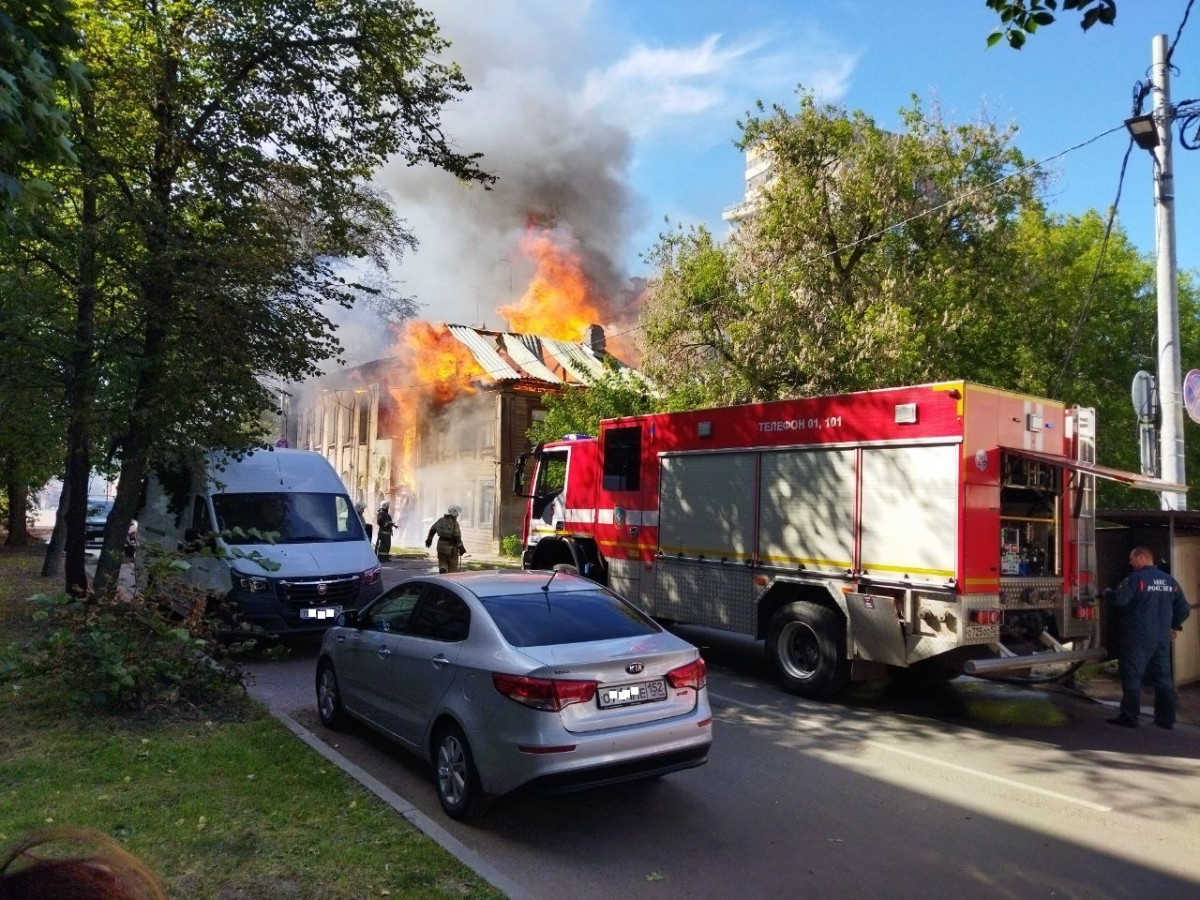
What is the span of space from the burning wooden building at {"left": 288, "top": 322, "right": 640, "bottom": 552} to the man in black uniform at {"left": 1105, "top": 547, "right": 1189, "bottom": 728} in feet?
66.3

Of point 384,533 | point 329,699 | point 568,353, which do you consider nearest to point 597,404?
point 384,533

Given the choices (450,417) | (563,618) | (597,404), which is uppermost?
(450,417)

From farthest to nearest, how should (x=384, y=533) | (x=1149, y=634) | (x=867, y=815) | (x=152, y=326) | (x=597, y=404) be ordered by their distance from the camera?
(x=384, y=533), (x=597, y=404), (x=152, y=326), (x=1149, y=634), (x=867, y=815)

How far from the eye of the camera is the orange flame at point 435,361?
3275 centimetres

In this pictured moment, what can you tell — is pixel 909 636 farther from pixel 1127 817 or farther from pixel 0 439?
pixel 0 439

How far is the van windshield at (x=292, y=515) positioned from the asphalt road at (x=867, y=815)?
3392 mm

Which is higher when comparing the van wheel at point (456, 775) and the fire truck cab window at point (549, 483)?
the fire truck cab window at point (549, 483)

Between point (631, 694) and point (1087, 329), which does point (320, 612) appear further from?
point (1087, 329)

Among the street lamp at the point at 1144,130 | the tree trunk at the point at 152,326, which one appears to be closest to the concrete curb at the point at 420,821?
the tree trunk at the point at 152,326

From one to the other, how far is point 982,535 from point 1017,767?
6.57 ft

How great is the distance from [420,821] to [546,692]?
109cm

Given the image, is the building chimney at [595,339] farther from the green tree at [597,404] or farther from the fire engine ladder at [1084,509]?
the fire engine ladder at [1084,509]

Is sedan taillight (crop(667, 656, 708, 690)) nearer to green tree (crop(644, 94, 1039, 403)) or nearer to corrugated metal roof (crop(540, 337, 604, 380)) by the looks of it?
green tree (crop(644, 94, 1039, 403))

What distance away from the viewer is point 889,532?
8.30 m
